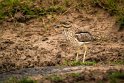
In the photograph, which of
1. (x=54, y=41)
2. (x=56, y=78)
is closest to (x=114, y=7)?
(x=54, y=41)

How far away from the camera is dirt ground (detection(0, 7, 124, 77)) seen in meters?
10.3

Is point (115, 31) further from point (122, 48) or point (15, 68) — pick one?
point (15, 68)

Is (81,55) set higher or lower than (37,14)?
lower

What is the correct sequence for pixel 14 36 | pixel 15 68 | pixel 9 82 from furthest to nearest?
pixel 14 36
pixel 15 68
pixel 9 82

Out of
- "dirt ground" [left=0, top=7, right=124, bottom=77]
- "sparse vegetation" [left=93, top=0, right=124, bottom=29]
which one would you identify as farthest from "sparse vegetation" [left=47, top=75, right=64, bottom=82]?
"sparse vegetation" [left=93, top=0, right=124, bottom=29]

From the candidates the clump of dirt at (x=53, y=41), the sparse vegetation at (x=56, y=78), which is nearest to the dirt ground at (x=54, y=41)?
the clump of dirt at (x=53, y=41)

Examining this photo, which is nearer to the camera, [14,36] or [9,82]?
[9,82]

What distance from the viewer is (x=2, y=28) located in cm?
1168

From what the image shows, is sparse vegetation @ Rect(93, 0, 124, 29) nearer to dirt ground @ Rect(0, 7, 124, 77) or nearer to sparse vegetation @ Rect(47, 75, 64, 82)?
dirt ground @ Rect(0, 7, 124, 77)

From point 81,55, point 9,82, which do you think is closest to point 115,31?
point 81,55

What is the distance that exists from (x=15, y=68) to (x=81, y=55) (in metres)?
1.85

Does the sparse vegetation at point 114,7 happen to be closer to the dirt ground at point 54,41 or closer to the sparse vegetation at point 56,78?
the dirt ground at point 54,41

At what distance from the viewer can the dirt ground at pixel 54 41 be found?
10336 mm

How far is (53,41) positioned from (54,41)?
29 mm
